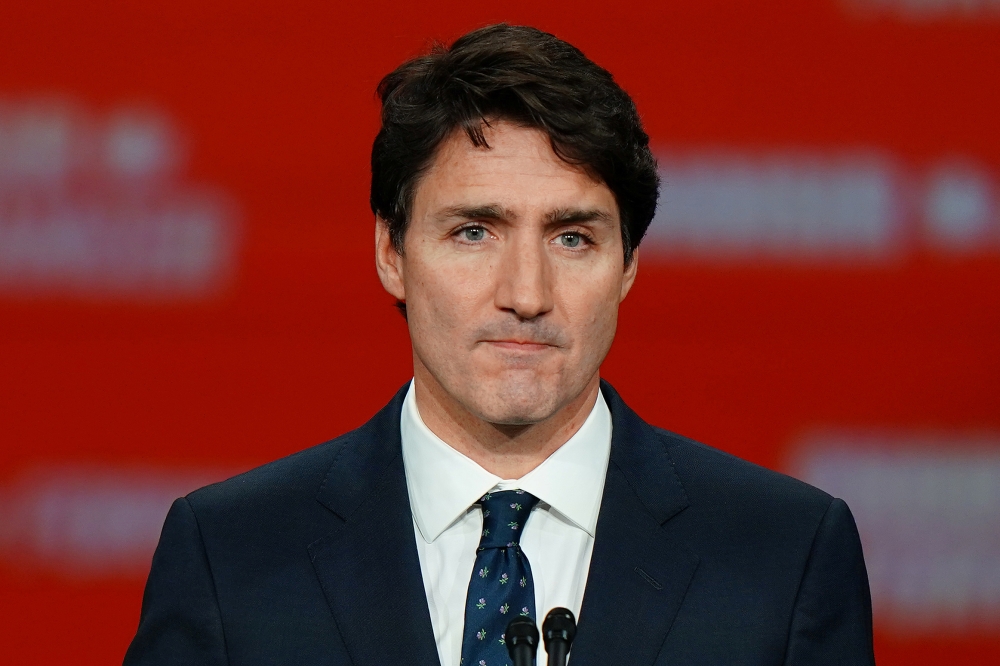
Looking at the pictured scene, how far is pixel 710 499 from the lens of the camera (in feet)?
6.84

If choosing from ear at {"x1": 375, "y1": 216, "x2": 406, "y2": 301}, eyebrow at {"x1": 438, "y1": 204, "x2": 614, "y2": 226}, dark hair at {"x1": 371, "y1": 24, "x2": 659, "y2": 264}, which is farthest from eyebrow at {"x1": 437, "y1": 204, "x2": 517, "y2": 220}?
ear at {"x1": 375, "y1": 216, "x2": 406, "y2": 301}

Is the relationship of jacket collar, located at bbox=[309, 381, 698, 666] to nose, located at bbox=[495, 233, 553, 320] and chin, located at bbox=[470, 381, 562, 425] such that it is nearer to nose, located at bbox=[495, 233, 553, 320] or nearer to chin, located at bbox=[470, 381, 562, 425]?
chin, located at bbox=[470, 381, 562, 425]

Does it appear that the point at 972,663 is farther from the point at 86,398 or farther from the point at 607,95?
the point at 86,398

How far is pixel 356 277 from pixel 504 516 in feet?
3.68

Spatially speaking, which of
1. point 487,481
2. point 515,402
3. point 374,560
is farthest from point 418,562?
point 515,402

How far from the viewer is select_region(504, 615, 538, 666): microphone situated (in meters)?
1.50

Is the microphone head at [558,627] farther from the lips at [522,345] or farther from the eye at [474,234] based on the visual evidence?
the eye at [474,234]

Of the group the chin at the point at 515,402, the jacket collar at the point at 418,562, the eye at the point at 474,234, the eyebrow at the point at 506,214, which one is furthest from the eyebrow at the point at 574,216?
the jacket collar at the point at 418,562

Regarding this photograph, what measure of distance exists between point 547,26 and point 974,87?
984 mm

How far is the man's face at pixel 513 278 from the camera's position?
76.6 inches

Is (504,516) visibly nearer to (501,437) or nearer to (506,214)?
(501,437)

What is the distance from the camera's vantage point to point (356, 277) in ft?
9.82

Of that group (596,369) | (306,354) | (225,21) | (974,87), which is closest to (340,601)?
(596,369)

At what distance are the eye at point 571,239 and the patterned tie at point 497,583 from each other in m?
0.39
